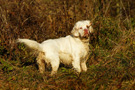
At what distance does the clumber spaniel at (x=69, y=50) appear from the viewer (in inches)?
160

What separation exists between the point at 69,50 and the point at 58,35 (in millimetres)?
1234

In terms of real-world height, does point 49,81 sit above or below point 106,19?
below

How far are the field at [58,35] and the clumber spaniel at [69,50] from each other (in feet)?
0.64

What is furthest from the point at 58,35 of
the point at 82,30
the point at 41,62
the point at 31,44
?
the point at 31,44

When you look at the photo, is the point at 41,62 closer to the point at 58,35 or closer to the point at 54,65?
the point at 54,65

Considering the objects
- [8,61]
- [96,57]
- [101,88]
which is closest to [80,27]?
[96,57]

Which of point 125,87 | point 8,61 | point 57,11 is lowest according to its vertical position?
point 125,87

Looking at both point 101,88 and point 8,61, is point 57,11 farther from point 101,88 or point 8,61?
point 101,88

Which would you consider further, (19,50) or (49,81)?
(19,50)

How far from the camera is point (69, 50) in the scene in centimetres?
450

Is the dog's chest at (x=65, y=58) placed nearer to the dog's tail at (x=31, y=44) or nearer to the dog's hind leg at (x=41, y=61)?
the dog's hind leg at (x=41, y=61)

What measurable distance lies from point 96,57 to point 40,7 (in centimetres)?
179

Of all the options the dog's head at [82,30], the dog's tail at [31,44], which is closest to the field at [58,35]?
the dog's tail at [31,44]

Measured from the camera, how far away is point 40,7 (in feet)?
18.4
